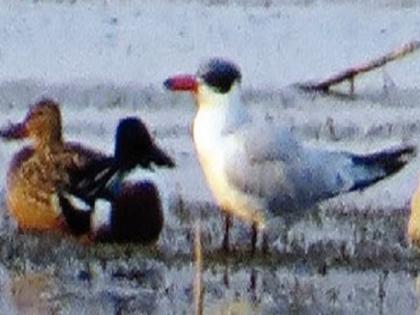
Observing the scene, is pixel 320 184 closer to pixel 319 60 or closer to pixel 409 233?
pixel 409 233

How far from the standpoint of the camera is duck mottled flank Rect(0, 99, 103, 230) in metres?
12.1

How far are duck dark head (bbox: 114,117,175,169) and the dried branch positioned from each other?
8.01 feet

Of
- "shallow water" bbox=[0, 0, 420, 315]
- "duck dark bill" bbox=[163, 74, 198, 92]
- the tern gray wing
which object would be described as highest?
"duck dark bill" bbox=[163, 74, 198, 92]

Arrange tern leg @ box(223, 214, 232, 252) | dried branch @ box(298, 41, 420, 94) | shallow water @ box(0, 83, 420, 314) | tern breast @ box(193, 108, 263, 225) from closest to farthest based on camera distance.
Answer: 1. shallow water @ box(0, 83, 420, 314)
2. tern leg @ box(223, 214, 232, 252)
3. tern breast @ box(193, 108, 263, 225)
4. dried branch @ box(298, 41, 420, 94)

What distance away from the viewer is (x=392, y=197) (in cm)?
1280

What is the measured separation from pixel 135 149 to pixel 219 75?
601 mm

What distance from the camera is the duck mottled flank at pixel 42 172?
12.1m

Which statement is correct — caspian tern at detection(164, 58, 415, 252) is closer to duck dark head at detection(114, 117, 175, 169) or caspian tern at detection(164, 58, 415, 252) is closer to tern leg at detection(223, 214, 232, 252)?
tern leg at detection(223, 214, 232, 252)

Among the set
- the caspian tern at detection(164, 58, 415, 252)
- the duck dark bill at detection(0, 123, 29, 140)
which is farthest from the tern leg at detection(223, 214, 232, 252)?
the duck dark bill at detection(0, 123, 29, 140)

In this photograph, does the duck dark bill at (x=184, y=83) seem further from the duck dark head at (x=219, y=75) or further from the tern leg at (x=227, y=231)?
the tern leg at (x=227, y=231)

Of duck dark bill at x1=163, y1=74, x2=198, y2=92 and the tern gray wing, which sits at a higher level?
duck dark bill at x1=163, y1=74, x2=198, y2=92

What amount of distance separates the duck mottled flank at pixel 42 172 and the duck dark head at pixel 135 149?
0.15 metres

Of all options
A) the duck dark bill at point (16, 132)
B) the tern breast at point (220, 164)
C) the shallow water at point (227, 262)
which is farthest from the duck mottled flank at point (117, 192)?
the duck dark bill at point (16, 132)

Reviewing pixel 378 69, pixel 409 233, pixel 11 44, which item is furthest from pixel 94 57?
pixel 409 233
